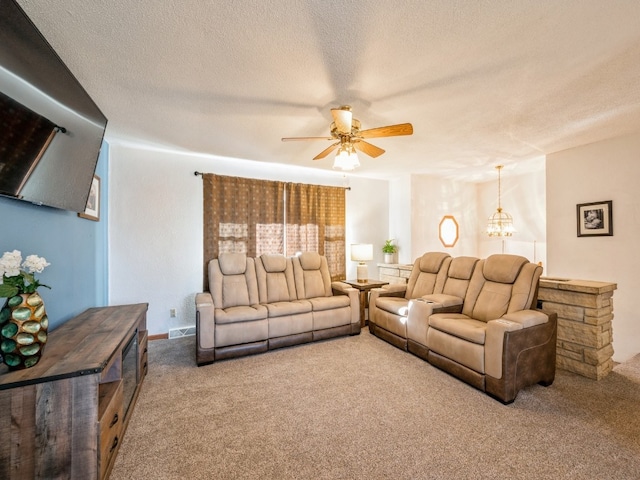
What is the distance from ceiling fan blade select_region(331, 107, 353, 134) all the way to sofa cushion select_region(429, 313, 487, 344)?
6.47ft

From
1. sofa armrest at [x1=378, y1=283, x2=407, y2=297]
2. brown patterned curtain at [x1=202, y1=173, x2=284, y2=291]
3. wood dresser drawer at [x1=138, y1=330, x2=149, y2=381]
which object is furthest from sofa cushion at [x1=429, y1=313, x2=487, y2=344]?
wood dresser drawer at [x1=138, y1=330, x2=149, y2=381]

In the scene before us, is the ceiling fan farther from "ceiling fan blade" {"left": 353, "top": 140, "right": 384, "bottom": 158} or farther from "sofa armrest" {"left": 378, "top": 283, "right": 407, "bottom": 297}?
"sofa armrest" {"left": 378, "top": 283, "right": 407, "bottom": 297}

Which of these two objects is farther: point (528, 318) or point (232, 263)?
point (232, 263)

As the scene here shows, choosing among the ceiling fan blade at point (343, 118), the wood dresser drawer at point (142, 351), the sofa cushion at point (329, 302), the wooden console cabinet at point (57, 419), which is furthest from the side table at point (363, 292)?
the wooden console cabinet at point (57, 419)

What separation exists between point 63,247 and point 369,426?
273 cm

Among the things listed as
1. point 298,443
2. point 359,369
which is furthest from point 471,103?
point 298,443

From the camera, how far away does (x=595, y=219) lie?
3.41 m

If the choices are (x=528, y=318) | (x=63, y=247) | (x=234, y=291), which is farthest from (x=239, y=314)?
(x=528, y=318)

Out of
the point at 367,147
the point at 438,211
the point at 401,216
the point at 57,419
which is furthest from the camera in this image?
the point at 438,211

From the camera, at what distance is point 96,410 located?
1343 millimetres

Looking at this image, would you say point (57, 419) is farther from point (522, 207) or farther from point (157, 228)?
point (522, 207)

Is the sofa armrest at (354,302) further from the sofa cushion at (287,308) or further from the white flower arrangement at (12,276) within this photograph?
the white flower arrangement at (12,276)

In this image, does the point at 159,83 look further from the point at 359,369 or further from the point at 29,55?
the point at 359,369

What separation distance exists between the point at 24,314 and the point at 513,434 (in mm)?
2865
